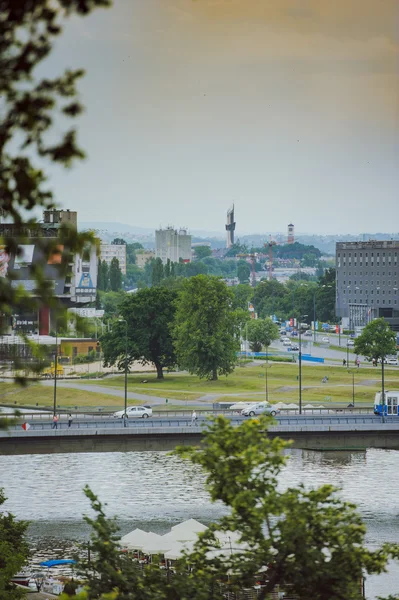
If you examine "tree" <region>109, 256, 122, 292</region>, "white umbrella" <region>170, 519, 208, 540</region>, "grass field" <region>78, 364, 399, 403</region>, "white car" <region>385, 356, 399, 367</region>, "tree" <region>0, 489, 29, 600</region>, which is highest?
"tree" <region>109, 256, 122, 292</region>

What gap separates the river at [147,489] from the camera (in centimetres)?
4666

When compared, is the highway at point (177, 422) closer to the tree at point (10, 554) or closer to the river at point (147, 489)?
the river at point (147, 489)

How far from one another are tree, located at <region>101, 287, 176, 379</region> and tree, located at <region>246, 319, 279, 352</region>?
23591mm

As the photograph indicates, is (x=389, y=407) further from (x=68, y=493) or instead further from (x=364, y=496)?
(x=68, y=493)

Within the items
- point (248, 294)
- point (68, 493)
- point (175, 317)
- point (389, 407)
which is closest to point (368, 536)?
point (68, 493)

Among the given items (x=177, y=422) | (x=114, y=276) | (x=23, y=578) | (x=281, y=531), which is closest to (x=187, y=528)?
(x=23, y=578)

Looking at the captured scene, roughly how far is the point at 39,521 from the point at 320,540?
3386 centimetres

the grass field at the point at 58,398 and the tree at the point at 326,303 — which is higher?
the tree at the point at 326,303

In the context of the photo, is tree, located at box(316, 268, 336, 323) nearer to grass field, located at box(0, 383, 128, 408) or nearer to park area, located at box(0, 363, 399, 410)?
park area, located at box(0, 363, 399, 410)

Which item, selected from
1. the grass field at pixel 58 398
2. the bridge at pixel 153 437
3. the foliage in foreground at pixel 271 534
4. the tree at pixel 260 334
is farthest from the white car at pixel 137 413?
the foliage in foreground at pixel 271 534

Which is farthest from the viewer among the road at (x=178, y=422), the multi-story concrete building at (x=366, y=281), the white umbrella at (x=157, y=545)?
the multi-story concrete building at (x=366, y=281)

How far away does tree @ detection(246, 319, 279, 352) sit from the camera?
122 m

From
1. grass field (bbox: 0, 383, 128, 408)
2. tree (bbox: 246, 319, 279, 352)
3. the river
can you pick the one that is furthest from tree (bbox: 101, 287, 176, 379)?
tree (bbox: 246, 319, 279, 352)

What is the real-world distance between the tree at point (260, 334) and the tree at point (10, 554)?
84.2m
